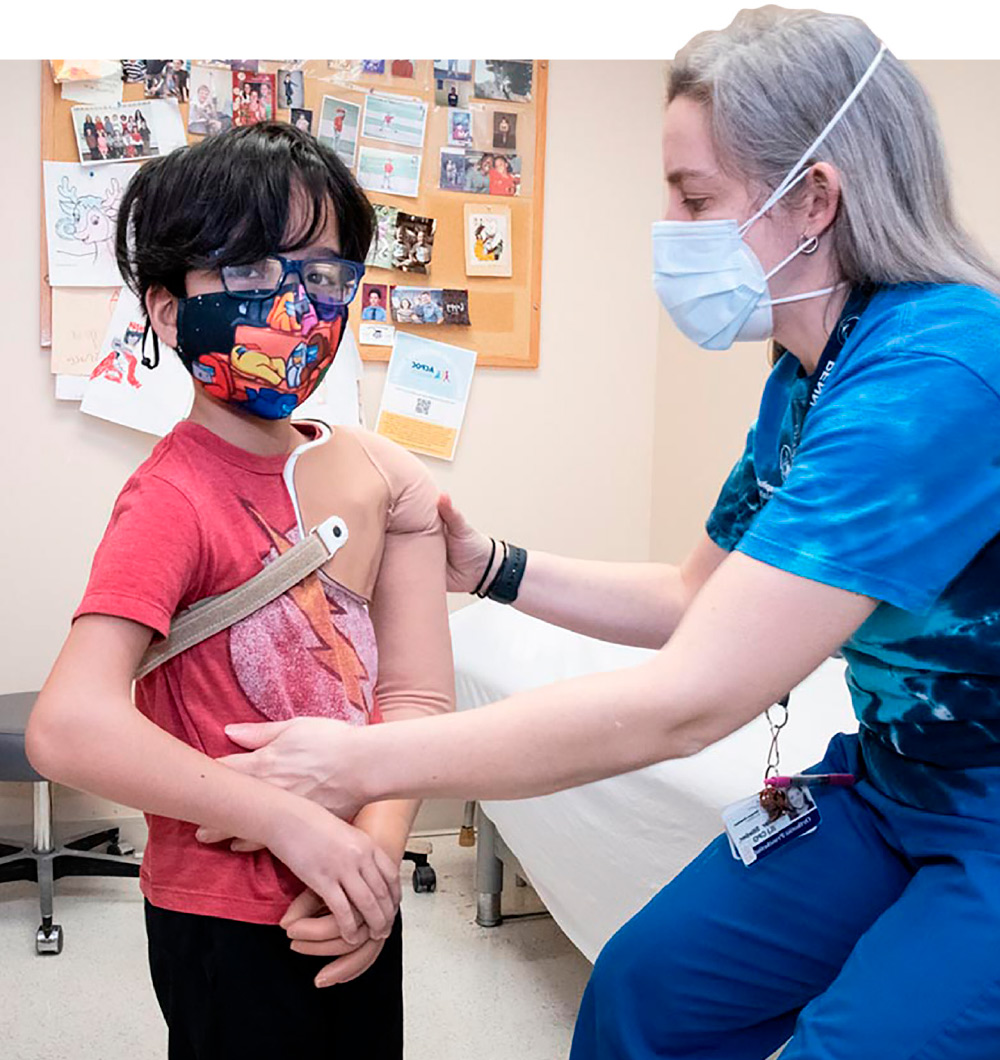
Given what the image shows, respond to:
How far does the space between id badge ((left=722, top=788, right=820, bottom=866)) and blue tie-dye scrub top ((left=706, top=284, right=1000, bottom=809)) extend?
122 millimetres

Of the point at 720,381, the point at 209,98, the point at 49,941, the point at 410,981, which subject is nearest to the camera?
the point at 410,981

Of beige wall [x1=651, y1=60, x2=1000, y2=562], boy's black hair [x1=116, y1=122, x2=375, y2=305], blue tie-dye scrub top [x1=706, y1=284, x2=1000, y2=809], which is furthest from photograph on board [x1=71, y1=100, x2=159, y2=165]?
blue tie-dye scrub top [x1=706, y1=284, x2=1000, y2=809]

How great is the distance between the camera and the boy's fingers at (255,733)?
1125 mm

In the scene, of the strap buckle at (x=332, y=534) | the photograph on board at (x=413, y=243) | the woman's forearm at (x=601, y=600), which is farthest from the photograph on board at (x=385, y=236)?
the strap buckle at (x=332, y=534)

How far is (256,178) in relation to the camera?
117 centimetres

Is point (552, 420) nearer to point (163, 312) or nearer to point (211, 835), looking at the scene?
point (163, 312)

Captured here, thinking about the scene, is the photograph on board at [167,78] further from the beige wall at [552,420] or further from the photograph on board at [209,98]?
the beige wall at [552,420]

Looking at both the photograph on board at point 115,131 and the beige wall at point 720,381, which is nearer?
the beige wall at point 720,381

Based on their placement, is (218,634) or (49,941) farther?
(49,941)

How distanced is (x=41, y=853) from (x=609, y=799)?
5.04ft

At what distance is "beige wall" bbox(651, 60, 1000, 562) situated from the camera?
2.36 m

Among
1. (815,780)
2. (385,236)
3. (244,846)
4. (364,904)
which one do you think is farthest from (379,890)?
(385,236)

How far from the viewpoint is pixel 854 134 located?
3.98ft

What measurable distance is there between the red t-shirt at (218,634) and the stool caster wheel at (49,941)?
1.67 meters
